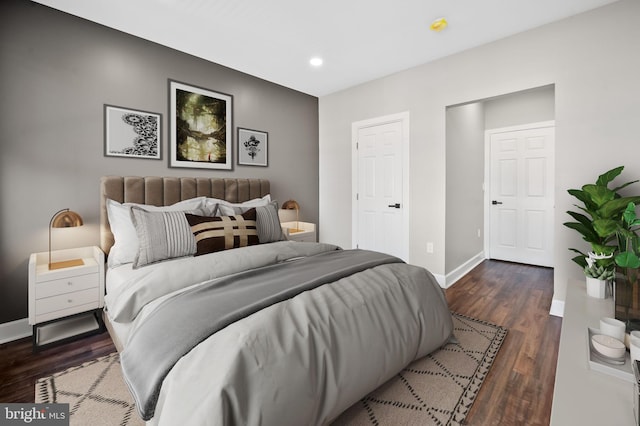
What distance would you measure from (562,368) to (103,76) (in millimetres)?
3743

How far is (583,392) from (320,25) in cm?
295

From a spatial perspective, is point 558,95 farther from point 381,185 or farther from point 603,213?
point 381,185

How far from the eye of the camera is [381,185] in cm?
394

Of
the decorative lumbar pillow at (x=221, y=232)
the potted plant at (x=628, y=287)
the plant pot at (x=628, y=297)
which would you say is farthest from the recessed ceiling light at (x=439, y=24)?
the decorative lumbar pillow at (x=221, y=232)

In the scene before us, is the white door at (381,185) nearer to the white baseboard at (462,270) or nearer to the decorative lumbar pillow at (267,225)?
the white baseboard at (462,270)

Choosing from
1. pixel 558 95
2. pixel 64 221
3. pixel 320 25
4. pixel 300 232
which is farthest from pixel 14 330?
pixel 558 95

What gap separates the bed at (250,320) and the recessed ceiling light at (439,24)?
2.11 meters

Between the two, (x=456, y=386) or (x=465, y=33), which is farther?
(x=465, y=33)

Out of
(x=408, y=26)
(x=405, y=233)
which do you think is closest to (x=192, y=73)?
(x=408, y=26)

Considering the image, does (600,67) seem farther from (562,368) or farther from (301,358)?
(301,358)

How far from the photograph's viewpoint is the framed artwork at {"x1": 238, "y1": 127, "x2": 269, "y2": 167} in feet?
12.0

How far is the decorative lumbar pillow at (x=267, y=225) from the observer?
2746 millimetres

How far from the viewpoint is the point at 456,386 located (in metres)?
1.72

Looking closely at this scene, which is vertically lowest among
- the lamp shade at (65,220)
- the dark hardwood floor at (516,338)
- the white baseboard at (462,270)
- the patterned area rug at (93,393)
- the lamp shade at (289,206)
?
the patterned area rug at (93,393)
